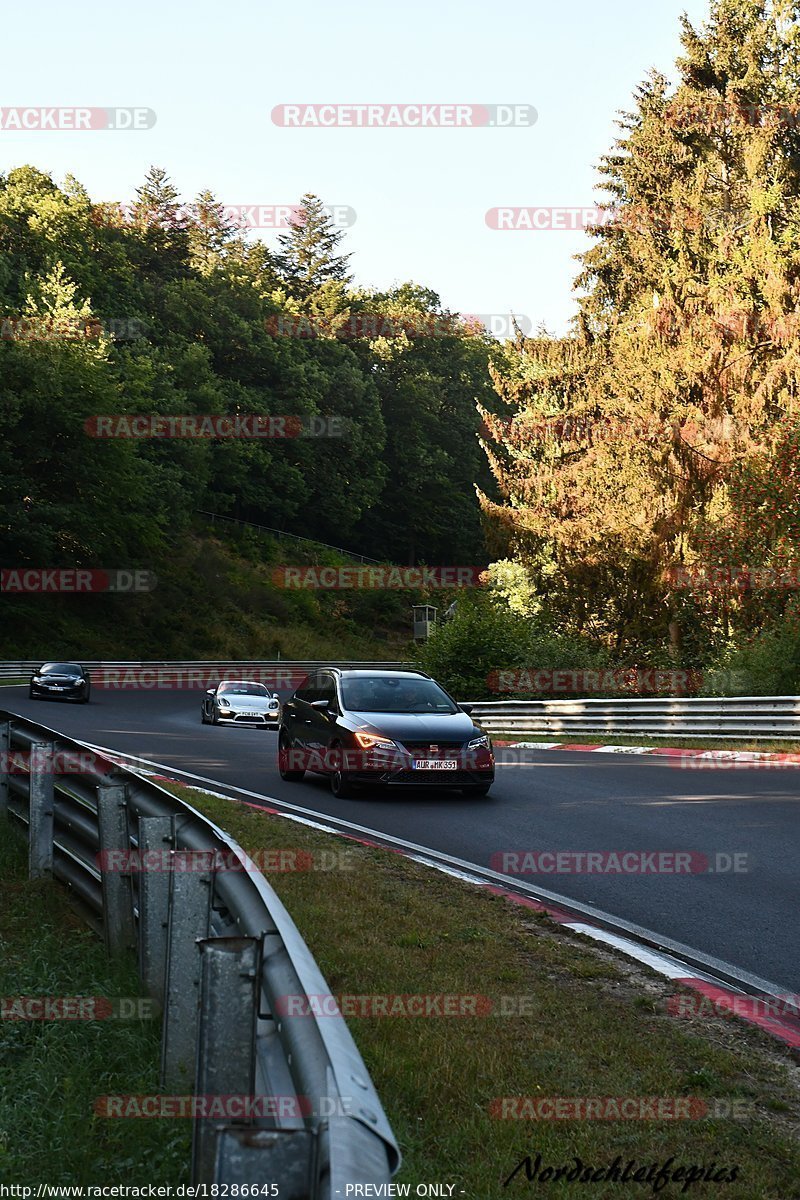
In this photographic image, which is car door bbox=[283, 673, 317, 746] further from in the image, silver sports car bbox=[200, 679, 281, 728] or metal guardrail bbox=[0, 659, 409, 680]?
metal guardrail bbox=[0, 659, 409, 680]

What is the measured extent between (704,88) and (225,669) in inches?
1296

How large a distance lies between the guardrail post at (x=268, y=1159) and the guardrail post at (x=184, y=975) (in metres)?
2.23

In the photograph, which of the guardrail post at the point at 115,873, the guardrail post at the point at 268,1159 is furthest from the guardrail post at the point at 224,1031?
the guardrail post at the point at 115,873

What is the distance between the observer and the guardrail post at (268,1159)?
2.29 m

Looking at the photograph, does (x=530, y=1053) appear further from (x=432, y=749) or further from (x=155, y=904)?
(x=432, y=749)

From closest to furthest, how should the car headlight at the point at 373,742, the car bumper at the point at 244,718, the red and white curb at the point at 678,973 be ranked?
the red and white curb at the point at 678,973 < the car headlight at the point at 373,742 < the car bumper at the point at 244,718

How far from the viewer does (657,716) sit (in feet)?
77.6

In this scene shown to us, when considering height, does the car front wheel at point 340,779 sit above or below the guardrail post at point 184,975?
below

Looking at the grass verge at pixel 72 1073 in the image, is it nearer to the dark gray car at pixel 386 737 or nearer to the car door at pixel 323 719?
the dark gray car at pixel 386 737

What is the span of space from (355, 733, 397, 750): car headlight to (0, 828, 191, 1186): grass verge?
6.92 m

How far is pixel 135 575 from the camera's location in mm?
64250

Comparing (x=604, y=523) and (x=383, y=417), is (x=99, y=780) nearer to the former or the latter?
(x=604, y=523)

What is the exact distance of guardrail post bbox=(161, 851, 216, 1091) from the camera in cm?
455

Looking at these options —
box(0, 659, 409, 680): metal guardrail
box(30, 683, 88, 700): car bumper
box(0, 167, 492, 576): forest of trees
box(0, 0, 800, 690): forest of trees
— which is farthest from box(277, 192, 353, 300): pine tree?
box(30, 683, 88, 700): car bumper
